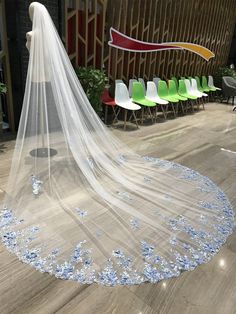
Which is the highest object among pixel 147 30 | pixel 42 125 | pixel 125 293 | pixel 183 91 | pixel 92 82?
pixel 147 30

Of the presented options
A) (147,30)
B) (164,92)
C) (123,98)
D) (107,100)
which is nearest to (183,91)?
(164,92)

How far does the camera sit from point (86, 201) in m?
2.78

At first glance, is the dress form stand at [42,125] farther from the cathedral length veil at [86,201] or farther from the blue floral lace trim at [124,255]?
the blue floral lace trim at [124,255]

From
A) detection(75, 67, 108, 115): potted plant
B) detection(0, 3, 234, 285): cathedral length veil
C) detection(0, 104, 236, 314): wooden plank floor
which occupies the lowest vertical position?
detection(0, 104, 236, 314): wooden plank floor

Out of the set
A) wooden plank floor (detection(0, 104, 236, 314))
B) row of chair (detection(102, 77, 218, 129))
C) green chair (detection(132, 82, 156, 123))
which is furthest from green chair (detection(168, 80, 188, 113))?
wooden plank floor (detection(0, 104, 236, 314))

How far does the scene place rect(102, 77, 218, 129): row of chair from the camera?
5.34 meters

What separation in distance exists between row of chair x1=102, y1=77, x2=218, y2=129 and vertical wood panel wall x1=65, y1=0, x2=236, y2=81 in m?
0.46

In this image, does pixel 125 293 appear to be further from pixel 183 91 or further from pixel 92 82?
pixel 183 91

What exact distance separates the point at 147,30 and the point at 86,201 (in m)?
4.78

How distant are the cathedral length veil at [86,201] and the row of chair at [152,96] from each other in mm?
2121

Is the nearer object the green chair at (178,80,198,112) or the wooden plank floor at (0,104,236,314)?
the wooden plank floor at (0,104,236,314)

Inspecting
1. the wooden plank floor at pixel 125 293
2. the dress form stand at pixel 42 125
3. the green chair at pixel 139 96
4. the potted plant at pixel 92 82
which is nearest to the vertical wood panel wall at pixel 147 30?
the potted plant at pixel 92 82

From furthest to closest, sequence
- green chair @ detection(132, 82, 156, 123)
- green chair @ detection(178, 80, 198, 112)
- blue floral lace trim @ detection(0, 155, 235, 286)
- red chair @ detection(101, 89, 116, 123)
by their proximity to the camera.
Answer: green chair @ detection(178, 80, 198, 112), green chair @ detection(132, 82, 156, 123), red chair @ detection(101, 89, 116, 123), blue floral lace trim @ detection(0, 155, 235, 286)

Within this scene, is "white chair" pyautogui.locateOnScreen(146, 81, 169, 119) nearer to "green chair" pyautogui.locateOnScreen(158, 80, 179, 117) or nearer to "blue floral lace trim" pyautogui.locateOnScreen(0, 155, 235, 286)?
"green chair" pyautogui.locateOnScreen(158, 80, 179, 117)
